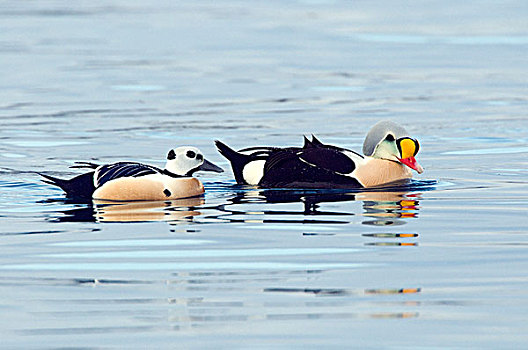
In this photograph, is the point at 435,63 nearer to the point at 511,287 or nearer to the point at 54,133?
the point at 54,133

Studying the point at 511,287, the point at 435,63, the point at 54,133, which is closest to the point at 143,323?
the point at 511,287

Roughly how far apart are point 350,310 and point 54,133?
10276mm

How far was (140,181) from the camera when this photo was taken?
11.7 m

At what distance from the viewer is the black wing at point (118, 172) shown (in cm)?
1169

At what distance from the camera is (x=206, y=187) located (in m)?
12.9

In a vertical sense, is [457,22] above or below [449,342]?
above

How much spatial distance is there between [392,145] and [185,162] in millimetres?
2256

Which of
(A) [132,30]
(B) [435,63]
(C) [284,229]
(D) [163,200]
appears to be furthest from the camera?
(A) [132,30]

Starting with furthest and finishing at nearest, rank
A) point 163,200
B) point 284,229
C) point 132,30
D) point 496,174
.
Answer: point 132,30, point 496,174, point 163,200, point 284,229

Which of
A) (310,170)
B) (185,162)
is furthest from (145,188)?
(310,170)

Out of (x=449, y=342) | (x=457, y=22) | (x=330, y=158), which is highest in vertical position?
(x=457, y=22)

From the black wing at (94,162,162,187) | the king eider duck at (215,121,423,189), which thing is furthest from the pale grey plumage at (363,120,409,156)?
the black wing at (94,162,162,187)

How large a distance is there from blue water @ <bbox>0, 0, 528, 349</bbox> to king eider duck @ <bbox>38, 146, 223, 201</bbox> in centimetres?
18

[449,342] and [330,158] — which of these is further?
[330,158]
